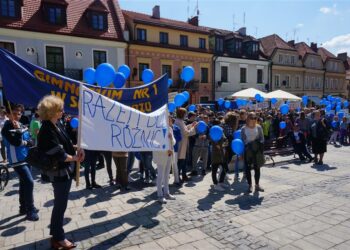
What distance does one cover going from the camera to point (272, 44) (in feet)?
103

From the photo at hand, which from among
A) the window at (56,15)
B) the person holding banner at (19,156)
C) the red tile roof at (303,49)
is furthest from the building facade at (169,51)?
the person holding banner at (19,156)

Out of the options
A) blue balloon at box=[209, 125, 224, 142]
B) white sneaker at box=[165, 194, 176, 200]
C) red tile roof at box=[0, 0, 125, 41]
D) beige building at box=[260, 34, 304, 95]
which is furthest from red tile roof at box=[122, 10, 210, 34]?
white sneaker at box=[165, 194, 176, 200]

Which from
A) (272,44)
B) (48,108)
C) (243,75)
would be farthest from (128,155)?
(272,44)

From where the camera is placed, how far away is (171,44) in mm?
23203

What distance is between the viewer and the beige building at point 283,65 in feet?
101

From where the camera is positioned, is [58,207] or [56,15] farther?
[56,15]

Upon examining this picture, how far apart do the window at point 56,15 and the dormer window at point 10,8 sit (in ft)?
5.88

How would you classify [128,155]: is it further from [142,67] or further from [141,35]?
[141,35]

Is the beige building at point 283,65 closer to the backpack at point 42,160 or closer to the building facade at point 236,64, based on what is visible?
the building facade at point 236,64

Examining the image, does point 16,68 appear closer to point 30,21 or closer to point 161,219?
point 161,219

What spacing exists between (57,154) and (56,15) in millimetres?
18238

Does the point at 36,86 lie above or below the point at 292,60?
below

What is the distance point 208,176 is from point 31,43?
1558 centimetres

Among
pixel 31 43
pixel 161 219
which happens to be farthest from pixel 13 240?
pixel 31 43
